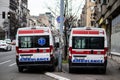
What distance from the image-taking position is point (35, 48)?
1944 centimetres

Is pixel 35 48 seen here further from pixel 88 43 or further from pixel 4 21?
pixel 4 21

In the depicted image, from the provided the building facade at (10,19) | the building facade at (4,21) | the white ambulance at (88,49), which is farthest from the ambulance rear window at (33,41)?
the building facade at (4,21)

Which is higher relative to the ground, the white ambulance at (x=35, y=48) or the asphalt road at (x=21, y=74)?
the white ambulance at (x=35, y=48)

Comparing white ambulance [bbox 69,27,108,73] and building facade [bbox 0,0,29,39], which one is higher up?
building facade [bbox 0,0,29,39]

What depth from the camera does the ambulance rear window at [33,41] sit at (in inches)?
764

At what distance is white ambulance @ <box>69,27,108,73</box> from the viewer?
62.2 ft

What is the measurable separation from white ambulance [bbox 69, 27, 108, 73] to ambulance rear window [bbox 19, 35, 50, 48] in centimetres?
132

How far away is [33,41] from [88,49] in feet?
9.43

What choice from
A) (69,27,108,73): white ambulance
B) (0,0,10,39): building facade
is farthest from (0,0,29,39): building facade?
(69,27,108,73): white ambulance

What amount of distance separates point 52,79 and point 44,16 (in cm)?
16971

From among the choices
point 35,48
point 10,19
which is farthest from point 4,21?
point 35,48

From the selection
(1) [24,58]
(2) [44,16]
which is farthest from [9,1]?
(1) [24,58]

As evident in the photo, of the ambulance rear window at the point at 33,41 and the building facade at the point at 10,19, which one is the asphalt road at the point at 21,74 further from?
the building facade at the point at 10,19

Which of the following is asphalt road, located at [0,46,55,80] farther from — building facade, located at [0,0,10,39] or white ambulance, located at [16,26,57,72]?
building facade, located at [0,0,10,39]
